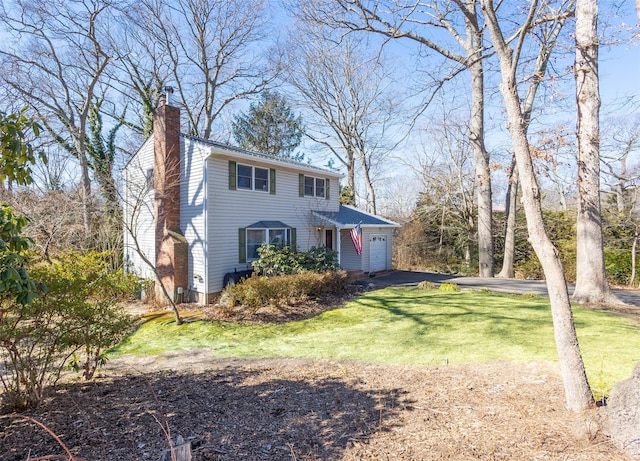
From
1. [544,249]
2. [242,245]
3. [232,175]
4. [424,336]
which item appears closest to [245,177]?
[232,175]

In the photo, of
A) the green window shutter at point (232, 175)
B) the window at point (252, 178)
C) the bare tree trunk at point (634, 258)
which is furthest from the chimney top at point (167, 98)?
the bare tree trunk at point (634, 258)

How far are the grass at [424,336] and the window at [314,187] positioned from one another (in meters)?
7.11

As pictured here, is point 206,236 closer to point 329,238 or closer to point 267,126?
point 329,238

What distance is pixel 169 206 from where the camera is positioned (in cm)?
1252

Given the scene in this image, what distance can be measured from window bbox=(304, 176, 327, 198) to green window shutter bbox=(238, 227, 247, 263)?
4.06m

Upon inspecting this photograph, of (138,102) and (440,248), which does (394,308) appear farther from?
(138,102)

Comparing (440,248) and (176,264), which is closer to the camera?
(176,264)

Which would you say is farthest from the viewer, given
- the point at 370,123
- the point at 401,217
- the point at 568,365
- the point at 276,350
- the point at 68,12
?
the point at 401,217

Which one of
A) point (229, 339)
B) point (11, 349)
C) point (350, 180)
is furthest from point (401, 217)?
point (11, 349)

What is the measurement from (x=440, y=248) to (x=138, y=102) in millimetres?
20988

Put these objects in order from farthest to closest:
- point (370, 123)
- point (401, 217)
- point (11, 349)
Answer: point (401, 217) → point (370, 123) → point (11, 349)

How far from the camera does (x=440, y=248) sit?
21734 millimetres

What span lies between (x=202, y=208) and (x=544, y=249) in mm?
10563

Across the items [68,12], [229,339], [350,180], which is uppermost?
[68,12]
